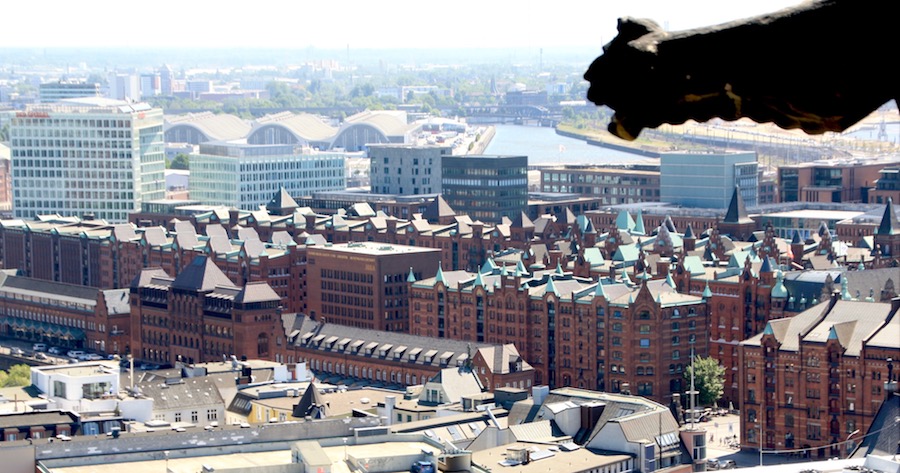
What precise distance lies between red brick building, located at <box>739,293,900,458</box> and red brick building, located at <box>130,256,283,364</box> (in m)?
37.6

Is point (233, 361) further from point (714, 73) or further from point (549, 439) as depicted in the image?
point (714, 73)

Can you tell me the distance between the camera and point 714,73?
7961mm

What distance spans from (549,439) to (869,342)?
58.4 ft

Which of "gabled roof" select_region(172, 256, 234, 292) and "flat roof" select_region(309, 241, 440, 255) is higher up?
"flat roof" select_region(309, 241, 440, 255)

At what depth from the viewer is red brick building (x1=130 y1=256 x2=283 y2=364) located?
12550 cm

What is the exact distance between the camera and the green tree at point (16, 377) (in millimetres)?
113312

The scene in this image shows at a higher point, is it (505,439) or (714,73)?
(714,73)

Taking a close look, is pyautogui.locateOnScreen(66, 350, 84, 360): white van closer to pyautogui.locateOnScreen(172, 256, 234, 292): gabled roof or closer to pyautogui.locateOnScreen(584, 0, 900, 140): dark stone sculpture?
pyautogui.locateOnScreen(172, 256, 234, 292): gabled roof

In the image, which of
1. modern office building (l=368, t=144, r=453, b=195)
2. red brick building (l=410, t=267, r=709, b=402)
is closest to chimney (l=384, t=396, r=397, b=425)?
red brick building (l=410, t=267, r=709, b=402)

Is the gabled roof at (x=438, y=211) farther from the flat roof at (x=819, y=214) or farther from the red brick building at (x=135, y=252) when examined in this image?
the flat roof at (x=819, y=214)

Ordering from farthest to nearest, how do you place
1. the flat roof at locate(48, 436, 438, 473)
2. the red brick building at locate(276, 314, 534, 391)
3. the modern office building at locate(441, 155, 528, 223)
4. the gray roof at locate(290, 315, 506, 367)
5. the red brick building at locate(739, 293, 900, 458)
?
1. the modern office building at locate(441, 155, 528, 223)
2. the gray roof at locate(290, 315, 506, 367)
3. the red brick building at locate(276, 314, 534, 391)
4. the red brick building at locate(739, 293, 900, 458)
5. the flat roof at locate(48, 436, 438, 473)

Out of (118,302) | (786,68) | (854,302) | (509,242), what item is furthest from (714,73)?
(509,242)

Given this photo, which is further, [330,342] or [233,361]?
[330,342]

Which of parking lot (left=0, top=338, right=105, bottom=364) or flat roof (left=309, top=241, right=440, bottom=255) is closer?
parking lot (left=0, top=338, right=105, bottom=364)
